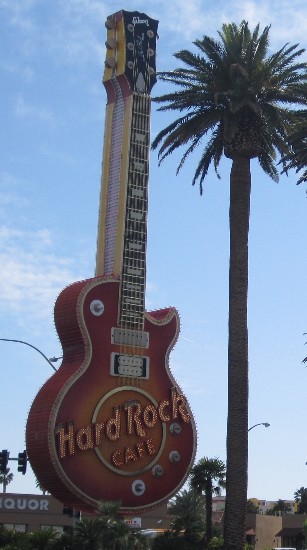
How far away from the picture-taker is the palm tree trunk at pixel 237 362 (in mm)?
31984

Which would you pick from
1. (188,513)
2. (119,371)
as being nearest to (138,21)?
(119,371)

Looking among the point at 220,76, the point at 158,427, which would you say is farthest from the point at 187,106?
the point at 158,427

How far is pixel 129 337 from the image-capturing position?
103ft

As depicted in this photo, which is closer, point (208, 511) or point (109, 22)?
point (109, 22)

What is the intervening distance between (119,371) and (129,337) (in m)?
1.28

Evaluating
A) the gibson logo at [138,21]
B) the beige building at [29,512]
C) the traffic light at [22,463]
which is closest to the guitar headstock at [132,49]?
the gibson logo at [138,21]

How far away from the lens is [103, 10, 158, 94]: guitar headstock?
3484 centimetres

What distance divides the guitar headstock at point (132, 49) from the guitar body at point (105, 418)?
814cm

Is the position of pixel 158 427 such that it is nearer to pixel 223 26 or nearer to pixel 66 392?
pixel 66 392

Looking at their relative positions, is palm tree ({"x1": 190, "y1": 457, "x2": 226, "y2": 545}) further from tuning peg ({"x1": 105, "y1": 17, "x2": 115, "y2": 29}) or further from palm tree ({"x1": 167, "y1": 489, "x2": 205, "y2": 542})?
tuning peg ({"x1": 105, "y1": 17, "x2": 115, "y2": 29})

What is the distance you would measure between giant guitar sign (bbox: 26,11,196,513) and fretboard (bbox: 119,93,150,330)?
0.12 feet

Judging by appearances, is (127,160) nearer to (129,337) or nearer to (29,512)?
(129,337)

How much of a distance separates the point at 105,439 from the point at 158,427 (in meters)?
2.22

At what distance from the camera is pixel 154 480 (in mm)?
31109
